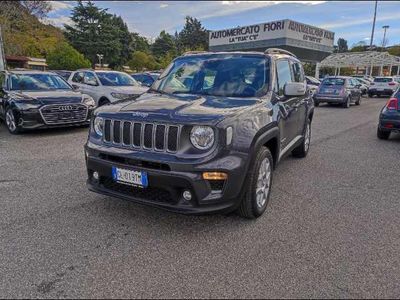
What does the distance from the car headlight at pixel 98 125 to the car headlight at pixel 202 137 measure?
1178 mm

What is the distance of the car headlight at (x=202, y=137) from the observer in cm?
309

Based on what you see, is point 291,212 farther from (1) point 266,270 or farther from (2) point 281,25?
(2) point 281,25

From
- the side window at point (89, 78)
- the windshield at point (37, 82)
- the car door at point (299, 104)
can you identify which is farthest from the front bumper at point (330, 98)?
the windshield at point (37, 82)

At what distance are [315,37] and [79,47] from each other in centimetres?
3847

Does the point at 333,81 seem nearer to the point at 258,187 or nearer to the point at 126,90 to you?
the point at 126,90

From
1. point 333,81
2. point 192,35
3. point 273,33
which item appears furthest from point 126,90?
point 192,35

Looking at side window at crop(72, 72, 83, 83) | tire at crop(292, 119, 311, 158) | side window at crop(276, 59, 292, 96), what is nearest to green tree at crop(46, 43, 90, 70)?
side window at crop(72, 72, 83, 83)

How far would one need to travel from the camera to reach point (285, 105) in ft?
14.8

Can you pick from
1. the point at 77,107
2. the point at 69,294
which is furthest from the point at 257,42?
the point at 69,294

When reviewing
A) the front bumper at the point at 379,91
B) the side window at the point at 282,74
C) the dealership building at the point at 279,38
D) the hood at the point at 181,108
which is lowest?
the hood at the point at 181,108

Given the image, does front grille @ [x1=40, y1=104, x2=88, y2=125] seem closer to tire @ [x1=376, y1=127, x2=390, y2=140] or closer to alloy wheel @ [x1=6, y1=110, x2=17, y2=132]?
alloy wheel @ [x1=6, y1=110, x2=17, y2=132]

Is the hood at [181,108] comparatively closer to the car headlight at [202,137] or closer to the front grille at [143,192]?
the car headlight at [202,137]

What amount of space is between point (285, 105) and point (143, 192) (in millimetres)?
2325

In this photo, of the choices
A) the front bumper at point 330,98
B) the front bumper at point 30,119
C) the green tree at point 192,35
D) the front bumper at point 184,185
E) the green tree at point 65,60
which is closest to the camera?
the front bumper at point 184,185
